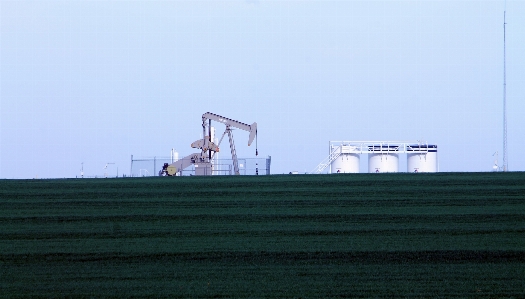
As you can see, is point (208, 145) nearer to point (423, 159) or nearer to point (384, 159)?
point (384, 159)

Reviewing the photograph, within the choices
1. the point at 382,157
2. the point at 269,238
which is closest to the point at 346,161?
the point at 382,157

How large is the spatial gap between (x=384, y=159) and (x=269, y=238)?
49.6 feet

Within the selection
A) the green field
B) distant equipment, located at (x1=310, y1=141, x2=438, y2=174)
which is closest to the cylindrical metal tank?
distant equipment, located at (x1=310, y1=141, x2=438, y2=174)

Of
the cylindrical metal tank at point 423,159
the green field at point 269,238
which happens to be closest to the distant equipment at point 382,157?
the cylindrical metal tank at point 423,159

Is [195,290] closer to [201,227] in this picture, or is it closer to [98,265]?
[98,265]

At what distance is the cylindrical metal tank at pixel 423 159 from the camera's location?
2192 cm

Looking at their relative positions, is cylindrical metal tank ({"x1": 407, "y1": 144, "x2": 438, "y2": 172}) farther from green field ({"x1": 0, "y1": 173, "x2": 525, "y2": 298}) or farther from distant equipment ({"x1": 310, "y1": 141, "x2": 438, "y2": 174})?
green field ({"x1": 0, "y1": 173, "x2": 525, "y2": 298})

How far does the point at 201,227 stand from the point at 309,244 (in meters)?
1.41

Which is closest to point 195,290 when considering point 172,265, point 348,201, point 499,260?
point 172,265

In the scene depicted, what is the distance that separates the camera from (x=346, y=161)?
72.6 ft

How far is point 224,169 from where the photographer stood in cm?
2052

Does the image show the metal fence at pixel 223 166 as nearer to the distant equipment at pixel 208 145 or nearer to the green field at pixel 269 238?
the distant equipment at pixel 208 145

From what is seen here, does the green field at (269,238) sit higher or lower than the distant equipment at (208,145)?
lower

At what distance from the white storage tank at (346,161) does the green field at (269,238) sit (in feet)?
36.7
